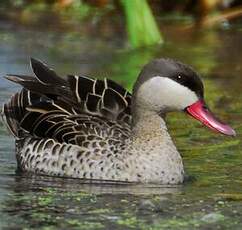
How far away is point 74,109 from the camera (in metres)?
9.12

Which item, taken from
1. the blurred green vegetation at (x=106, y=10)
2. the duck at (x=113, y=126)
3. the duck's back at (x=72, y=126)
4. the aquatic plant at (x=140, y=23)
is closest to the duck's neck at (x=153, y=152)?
the duck at (x=113, y=126)

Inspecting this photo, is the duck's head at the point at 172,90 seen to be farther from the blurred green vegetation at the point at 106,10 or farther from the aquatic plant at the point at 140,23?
the blurred green vegetation at the point at 106,10

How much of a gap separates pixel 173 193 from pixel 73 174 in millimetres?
806

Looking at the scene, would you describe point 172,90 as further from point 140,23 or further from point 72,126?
point 140,23

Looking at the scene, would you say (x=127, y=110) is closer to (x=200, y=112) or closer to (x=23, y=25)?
(x=200, y=112)

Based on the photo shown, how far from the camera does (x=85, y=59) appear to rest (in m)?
14.0

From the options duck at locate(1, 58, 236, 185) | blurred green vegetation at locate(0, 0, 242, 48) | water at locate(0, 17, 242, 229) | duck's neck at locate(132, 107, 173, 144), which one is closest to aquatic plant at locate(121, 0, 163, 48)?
water at locate(0, 17, 242, 229)

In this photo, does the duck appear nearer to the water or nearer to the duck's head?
the duck's head

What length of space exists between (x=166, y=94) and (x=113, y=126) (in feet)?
1.57

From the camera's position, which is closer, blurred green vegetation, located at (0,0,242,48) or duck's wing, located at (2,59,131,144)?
duck's wing, located at (2,59,131,144)

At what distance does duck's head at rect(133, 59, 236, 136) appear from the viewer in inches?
340

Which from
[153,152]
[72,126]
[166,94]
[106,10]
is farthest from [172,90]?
[106,10]

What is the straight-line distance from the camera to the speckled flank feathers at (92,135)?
343 inches

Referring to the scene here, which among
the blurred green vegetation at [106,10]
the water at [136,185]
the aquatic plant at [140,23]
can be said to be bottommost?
the water at [136,185]
